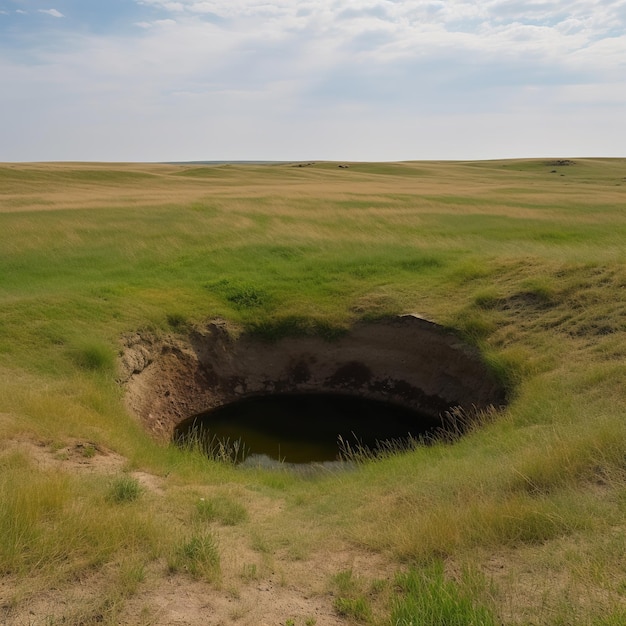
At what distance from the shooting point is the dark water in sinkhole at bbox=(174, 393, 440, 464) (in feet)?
48.8

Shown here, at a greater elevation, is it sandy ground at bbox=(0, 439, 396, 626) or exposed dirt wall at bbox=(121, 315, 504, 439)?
sandy ground at bbox=(0, 439, 396, 626)

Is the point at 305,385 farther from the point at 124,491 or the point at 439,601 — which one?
the point at 439,601

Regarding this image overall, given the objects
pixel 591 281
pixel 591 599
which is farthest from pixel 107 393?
pixel 591 281

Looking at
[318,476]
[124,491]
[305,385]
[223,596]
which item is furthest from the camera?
[305,385]

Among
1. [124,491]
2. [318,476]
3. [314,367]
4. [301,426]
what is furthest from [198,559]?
[314,367]

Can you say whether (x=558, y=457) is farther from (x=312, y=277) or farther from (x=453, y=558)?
(x=312, y=277)

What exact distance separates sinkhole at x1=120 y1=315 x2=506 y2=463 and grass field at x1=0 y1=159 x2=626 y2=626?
0.60 metres

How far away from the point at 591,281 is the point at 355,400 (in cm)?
769

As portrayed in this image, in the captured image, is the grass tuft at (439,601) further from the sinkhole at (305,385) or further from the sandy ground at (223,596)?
the sinkhole at (305,385)

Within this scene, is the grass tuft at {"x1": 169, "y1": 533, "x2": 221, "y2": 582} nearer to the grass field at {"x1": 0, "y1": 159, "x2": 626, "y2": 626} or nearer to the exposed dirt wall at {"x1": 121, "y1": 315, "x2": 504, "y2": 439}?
the grass field at {"x1": 0, "y1": 159, "x2": 626, "y2": 626}

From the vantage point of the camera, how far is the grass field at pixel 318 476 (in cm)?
515

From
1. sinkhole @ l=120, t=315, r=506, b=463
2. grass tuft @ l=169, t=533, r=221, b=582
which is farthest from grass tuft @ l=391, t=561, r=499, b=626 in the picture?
sinkhole @ l=120, t=315, r=506, b=463

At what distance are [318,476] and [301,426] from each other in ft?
15.2

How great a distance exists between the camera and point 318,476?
11.8 meters
